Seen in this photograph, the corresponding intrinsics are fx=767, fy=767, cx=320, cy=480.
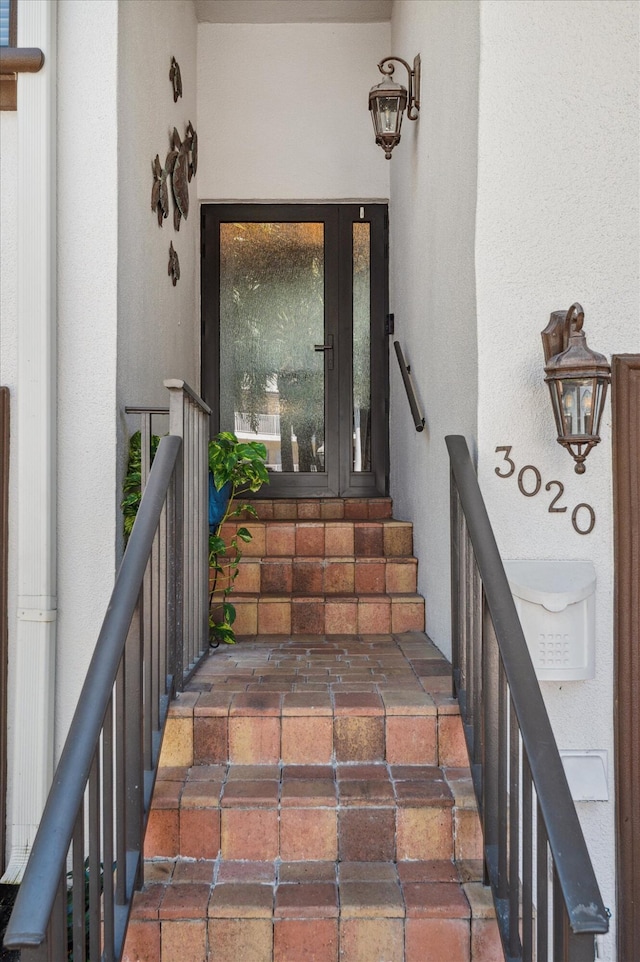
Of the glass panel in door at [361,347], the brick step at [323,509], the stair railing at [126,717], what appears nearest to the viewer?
the stair railing at [126,717]

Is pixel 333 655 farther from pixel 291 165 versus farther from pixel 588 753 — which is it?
pixel 291 165

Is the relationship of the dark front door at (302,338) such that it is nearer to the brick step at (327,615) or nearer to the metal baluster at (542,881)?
the brick step at (327,615)

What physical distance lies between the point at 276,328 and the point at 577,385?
9.23 ft

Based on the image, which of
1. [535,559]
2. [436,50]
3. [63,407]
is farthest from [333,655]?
[436,50]

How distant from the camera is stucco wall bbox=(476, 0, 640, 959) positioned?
2.30m

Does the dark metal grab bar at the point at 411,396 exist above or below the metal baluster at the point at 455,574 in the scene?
above

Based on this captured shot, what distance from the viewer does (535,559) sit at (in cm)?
231

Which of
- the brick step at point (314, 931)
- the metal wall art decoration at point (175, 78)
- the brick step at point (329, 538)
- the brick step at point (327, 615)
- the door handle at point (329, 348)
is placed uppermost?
the metal wall art decoration at point (175, 78)

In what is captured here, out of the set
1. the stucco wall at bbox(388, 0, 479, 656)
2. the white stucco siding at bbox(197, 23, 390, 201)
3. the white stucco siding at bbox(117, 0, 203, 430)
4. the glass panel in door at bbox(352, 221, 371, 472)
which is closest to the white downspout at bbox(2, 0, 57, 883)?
the white stucco siding at bbox(117, 0, 203, 430)

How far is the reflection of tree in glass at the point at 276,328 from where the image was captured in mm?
4648

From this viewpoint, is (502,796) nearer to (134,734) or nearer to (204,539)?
(134,734)

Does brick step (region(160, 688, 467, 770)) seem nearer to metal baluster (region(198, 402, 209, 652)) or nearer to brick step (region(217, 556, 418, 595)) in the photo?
metal baluster (region(198, 402, 209, 652))

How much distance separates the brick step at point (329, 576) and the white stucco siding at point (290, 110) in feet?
7.60

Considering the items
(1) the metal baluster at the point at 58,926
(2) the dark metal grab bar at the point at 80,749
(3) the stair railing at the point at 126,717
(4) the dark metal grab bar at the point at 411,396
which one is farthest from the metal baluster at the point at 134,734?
(4) the dark metal grab bar at the point at 411,396
